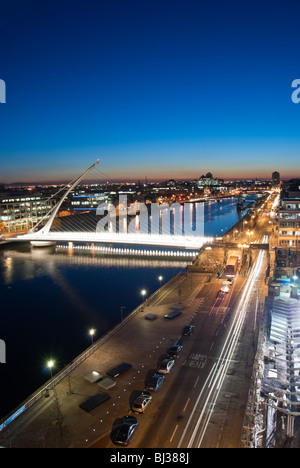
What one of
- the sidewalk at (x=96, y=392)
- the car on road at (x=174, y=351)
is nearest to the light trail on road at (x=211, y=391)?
the car on road at (x=174, y=351)

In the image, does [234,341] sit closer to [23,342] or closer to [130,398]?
[130,398]

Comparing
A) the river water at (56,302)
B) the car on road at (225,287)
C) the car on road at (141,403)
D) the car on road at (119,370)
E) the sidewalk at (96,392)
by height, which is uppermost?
the car on road at (225,287)

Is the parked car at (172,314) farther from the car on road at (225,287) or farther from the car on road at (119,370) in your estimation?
the car on road at (119,370)

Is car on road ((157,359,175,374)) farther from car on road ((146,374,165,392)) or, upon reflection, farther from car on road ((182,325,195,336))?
car on road ((182,325,195,336))

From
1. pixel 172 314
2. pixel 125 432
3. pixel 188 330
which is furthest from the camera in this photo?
pixel 172 314

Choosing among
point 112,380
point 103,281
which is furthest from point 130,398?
point 103,281

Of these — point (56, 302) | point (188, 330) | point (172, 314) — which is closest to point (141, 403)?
point (188, 330)

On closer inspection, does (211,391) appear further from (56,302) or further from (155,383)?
(56,302)
